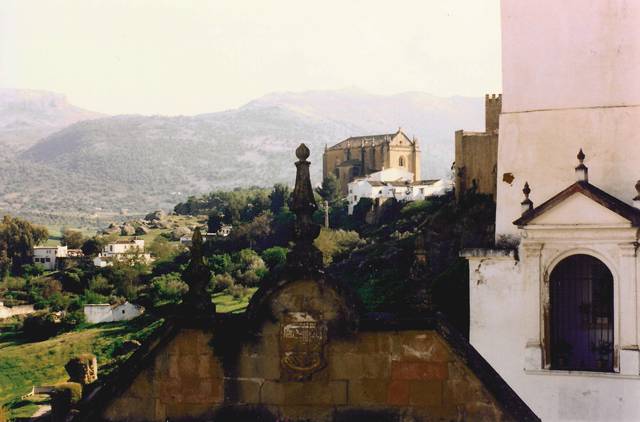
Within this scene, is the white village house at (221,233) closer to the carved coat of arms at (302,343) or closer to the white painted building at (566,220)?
the white painted building at (566,220)

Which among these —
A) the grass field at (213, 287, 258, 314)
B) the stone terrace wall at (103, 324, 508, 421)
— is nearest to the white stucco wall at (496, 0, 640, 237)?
the stone terrace wall at (103, 324, 508, 421)

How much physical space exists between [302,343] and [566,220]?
12.7ft

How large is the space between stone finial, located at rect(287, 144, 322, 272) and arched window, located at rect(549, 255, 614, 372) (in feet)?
12.2

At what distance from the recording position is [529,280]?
10516 millimetres

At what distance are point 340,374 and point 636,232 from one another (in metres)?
4.05

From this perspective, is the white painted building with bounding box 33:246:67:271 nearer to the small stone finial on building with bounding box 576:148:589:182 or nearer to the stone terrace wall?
the small stone finial on building with bounding box 576:148:589:182

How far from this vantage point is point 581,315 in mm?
10555

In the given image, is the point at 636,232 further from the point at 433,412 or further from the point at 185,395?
the point at 185,395

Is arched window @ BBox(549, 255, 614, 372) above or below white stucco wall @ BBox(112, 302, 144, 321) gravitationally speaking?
above

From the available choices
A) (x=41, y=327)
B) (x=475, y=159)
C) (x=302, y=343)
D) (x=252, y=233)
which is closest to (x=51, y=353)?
(x=41, y=327)

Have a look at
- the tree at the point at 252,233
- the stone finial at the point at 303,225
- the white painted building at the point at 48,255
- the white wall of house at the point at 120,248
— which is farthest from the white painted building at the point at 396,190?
the stone finial at the point at 303,225

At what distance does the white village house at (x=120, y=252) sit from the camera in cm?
11506

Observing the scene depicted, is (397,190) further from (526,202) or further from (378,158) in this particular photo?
(526,202)

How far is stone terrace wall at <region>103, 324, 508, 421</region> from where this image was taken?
314 inches
